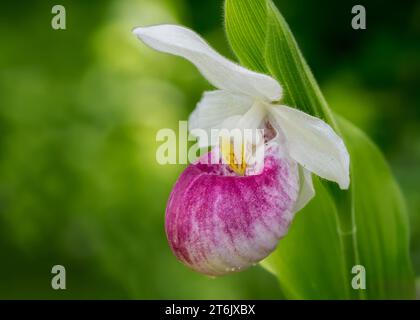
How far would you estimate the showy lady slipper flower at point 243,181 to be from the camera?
41.7 inches

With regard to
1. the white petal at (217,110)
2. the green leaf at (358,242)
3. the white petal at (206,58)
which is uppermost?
the white petal at (217,110)

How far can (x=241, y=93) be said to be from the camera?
47.9 inches

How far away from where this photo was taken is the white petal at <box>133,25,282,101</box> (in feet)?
3.36

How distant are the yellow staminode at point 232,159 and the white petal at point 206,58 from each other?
0.12 m

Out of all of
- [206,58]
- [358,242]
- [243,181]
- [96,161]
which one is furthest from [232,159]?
[96,161]

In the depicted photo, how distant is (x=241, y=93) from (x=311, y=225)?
364mm

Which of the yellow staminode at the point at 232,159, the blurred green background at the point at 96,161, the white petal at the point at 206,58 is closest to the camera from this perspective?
the white petal at the point at 206,58

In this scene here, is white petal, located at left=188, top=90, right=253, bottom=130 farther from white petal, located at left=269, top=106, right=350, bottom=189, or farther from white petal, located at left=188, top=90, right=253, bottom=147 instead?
white petal, located at left=269, top=106, right=350, bottom=189

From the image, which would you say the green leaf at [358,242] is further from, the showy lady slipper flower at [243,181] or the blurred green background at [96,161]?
the blurred green background at [96,161]

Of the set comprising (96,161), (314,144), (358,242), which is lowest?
(358,242)

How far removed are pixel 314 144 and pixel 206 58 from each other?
10.0 inches

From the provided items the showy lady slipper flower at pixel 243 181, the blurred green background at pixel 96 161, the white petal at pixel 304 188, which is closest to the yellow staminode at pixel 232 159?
the showy lady slipper flower at pixel 243 181

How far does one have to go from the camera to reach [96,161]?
2.26 metres

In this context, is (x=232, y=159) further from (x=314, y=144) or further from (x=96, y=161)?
(x=96, y=161)
